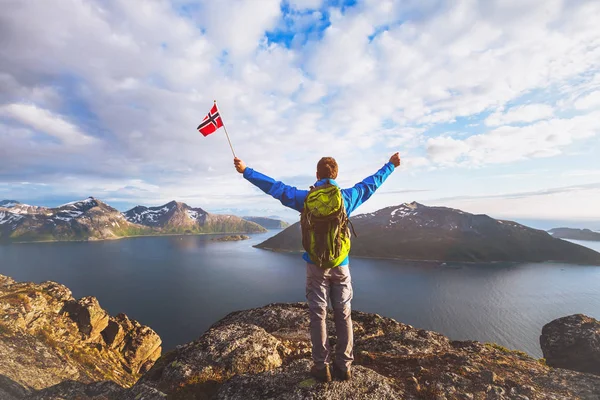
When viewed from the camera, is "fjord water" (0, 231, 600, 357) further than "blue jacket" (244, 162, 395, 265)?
Yes

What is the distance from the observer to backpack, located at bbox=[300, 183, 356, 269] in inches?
283

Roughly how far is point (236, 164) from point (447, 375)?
9.50 metres

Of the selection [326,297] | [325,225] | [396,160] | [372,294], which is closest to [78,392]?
[326,297]

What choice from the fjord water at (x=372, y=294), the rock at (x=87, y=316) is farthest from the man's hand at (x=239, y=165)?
the fjord water at (x=372, y=294)

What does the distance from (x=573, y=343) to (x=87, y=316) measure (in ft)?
231

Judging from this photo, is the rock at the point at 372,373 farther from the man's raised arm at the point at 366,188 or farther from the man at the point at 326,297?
the man's raised arm at the point at 366,188

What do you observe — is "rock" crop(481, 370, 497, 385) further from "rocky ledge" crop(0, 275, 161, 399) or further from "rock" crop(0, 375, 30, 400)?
"rocky ledge" crop(0, 275, 161, 399)

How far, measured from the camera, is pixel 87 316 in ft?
170

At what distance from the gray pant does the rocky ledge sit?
22139 mm

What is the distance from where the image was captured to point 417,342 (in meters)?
11.4

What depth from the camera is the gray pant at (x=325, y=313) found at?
24.0ft

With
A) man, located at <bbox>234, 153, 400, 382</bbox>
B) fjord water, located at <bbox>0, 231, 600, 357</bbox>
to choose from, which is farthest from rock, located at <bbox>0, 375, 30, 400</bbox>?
fjord water, located at <bbox>0, 231, 600, 357</bbox>

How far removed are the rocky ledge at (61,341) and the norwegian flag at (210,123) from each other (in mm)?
20348

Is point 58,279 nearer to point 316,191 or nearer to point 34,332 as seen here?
point 34,332
